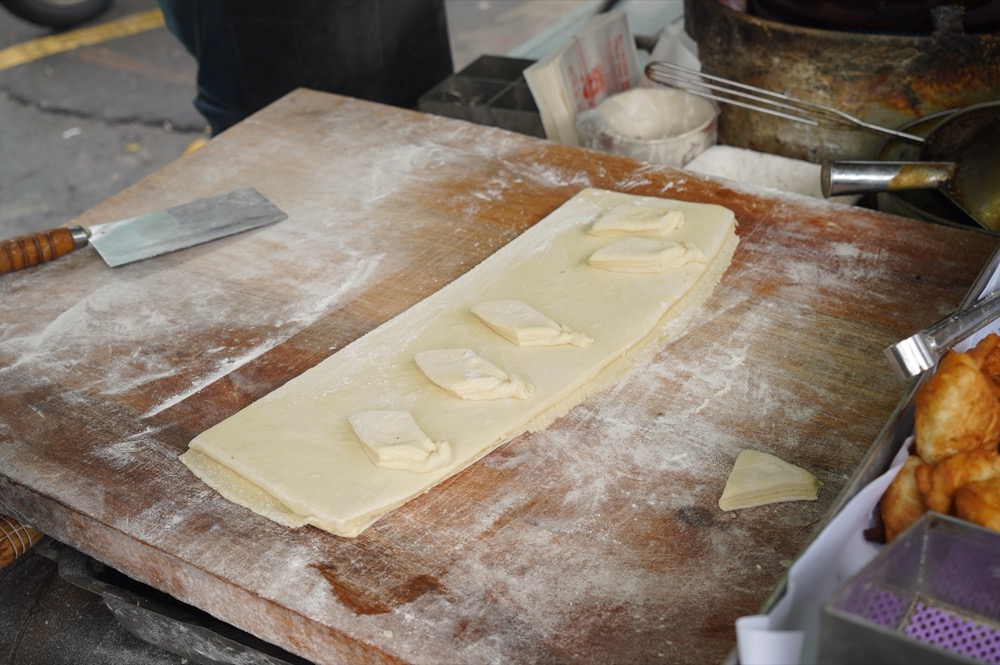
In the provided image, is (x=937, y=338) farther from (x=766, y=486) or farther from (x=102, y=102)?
(x=102, y=102)

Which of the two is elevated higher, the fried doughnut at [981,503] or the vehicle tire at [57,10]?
the fried doughnut at [981,503]

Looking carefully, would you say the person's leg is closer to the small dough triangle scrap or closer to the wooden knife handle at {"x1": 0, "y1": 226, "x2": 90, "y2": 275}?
the wooden knife handle at {"x1": 0, "y1": 226, "x2": 90, "y2": 275}

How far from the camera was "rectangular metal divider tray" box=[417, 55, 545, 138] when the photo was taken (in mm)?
3002

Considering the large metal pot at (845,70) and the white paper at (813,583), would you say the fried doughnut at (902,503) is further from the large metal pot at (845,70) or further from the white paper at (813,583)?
the large metal pot at (845,70)

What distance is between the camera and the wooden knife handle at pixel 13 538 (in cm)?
171

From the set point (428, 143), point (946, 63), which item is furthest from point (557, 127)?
point (946, 63)

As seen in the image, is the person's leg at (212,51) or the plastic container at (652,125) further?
the person's leg at (212,51)

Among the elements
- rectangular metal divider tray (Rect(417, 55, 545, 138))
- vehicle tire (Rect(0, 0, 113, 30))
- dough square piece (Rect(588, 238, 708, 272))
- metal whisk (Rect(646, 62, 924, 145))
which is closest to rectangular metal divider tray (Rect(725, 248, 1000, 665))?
dough square piece (Rect(588, 238, 708, 272))

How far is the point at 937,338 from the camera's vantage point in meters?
1.23

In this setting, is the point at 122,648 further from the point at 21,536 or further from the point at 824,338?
the point at 824,338

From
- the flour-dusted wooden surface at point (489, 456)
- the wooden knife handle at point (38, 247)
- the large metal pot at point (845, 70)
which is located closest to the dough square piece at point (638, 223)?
the flour-dusted wooden surface at point (489, 456)

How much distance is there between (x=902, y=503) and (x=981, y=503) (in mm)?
110

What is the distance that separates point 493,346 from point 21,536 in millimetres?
916

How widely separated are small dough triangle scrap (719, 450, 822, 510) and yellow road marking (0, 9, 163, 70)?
6.85 m
